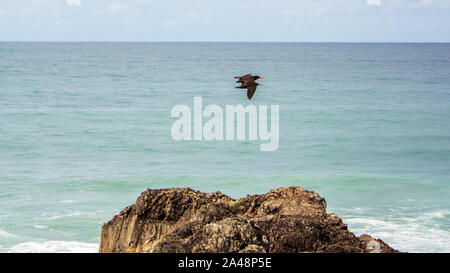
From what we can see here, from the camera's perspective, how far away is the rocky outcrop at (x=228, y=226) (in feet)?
18.9

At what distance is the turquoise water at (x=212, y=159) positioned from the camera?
21484 mm

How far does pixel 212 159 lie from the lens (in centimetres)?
3472

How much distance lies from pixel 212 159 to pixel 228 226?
1138 inches

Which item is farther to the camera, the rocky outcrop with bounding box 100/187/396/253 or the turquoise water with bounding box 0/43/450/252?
the turquoise water with bounding box 0/43/450/252

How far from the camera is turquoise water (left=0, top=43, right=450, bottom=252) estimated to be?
70.5 ft

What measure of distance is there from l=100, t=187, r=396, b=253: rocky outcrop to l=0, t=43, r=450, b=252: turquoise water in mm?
11777

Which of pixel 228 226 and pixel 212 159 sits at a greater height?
pixel 212 159

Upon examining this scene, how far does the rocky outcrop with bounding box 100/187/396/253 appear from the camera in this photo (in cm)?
577

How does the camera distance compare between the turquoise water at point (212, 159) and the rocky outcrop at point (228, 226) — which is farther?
the turquoise water at point (212, 159)

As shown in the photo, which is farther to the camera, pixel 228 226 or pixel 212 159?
pixel 212 159

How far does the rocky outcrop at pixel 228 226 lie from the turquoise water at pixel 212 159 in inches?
464
